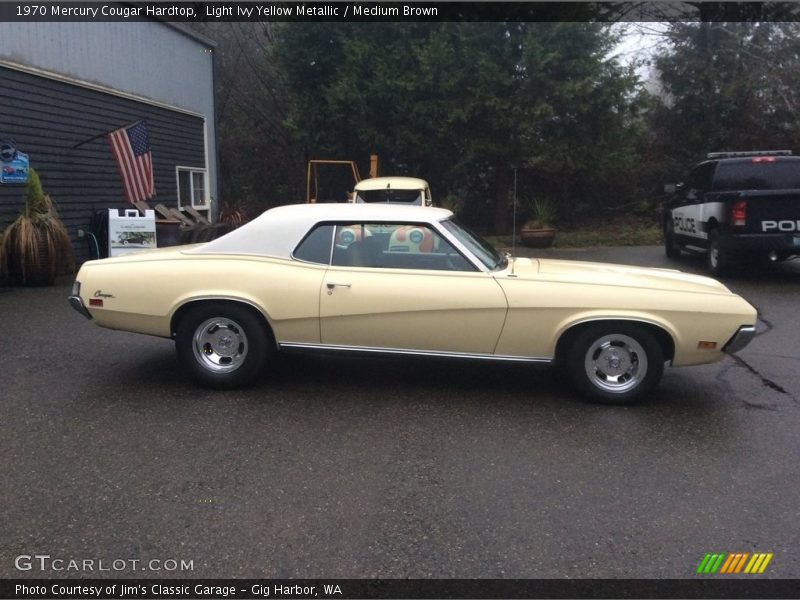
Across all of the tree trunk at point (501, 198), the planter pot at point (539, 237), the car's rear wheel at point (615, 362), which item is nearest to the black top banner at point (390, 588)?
the car's rear wheel at point (615, 362)

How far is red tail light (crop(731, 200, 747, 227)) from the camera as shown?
10.3 metres

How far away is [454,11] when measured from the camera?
1705 centimetres

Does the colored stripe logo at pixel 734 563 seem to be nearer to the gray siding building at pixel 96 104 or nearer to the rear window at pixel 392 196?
the rear window at pixel 392 196

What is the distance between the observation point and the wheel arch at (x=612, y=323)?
4965 mm

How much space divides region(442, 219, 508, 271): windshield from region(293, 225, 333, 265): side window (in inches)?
34.1

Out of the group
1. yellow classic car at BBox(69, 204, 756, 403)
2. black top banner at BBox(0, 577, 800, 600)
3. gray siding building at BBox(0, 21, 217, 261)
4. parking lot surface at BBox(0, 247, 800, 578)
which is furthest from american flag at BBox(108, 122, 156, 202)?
black top banner at BBox(0, 577, 800, 600)

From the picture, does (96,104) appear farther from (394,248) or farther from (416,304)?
(416,304)

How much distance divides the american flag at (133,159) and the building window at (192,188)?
3043 mm

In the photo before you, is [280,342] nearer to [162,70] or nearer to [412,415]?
[412,415]

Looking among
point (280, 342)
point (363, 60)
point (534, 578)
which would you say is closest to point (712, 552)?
point (534, 578)

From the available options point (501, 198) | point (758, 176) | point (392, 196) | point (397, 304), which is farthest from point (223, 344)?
point (501, 198)

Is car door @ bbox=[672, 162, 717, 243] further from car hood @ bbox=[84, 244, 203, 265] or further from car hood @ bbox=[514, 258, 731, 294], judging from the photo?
car hood @ bbox=[84, 244, 203, 265]

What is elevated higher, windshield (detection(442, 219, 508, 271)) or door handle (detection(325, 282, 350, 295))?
windshield (detection(442, 219, 508, 271))

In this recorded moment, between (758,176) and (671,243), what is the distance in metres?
2.85
